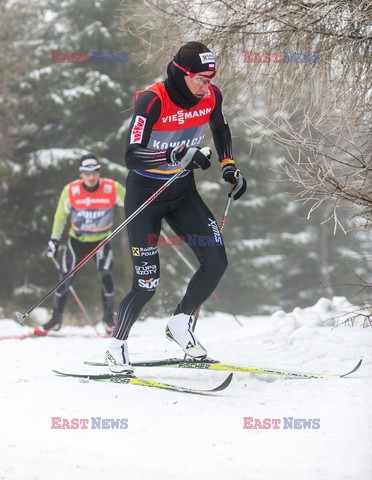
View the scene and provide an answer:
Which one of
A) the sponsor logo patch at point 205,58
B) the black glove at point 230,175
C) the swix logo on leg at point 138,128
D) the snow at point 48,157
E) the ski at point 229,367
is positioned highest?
the sponsor logo patch at point 205,58

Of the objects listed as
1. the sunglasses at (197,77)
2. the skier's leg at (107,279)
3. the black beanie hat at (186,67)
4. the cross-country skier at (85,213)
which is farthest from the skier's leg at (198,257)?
the skier's leg at (107,279)

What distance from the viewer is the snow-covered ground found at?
10.5 ft

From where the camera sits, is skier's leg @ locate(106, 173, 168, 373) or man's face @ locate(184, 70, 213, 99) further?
skier's leg @ locate(106, 173, 168, 373)

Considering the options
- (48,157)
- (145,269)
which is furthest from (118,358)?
(48,157)

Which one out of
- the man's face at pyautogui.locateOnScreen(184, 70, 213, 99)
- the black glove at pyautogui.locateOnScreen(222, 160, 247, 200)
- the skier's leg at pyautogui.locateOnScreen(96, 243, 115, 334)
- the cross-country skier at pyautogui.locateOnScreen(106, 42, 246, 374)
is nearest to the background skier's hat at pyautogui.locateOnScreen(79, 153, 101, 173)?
the skier's leg at pyautogui.locateOnScreen(96, 243, 115, 334)

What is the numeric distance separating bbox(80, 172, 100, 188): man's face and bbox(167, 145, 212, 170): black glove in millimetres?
4325

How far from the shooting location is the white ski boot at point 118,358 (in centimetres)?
510

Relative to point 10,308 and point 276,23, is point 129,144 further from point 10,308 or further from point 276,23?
point 10,308

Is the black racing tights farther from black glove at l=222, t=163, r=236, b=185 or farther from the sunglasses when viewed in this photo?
the sunglasses

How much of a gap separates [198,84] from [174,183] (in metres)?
0.75

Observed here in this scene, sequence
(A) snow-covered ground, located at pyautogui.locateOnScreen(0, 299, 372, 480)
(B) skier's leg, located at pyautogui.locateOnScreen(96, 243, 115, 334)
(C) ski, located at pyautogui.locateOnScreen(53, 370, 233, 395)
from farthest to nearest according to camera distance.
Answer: (B) skier's leg, located at pyautogui.locateOnScreen(96, 243, 115, 334) → (C) ski, located at pyautogui.locateOnScreen(53, 370, 233, 395) → (A) snow-covered ground, located at pyautogui.locateOnScreen(0, 299, 372, 480)

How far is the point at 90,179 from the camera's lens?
29.9ft

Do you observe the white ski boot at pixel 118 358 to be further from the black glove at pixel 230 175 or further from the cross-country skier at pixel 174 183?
the black glove at pixel 230 175

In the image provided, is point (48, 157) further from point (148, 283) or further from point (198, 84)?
point (198, 84)
